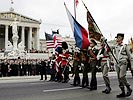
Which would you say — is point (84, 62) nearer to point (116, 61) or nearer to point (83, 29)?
point (83, 29)

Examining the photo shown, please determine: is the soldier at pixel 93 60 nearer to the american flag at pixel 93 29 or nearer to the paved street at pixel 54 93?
the paved street at pixel 54 93

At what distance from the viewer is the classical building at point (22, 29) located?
93.3m

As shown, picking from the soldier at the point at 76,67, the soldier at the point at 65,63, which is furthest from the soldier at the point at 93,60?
the soldier at the point at 65,63

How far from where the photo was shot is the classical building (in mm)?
93312

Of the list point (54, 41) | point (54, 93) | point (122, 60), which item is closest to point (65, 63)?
point (54, 41)

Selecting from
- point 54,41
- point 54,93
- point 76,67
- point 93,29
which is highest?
point 54,41

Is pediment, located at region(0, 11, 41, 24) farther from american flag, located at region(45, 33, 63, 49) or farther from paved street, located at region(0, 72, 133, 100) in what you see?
paved street, located at region(0, 72, 133, 100)

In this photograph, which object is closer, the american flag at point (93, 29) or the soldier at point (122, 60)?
the soldier at point (122, 60)

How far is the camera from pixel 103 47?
11609 millimetres

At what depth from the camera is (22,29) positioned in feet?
312

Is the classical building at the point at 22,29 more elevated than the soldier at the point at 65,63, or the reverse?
the classical building at the point at 22,29

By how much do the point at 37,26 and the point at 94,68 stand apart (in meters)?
87.0

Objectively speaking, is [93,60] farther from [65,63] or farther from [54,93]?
[65,63]

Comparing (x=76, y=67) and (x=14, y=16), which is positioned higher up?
(x=14, y=16)
